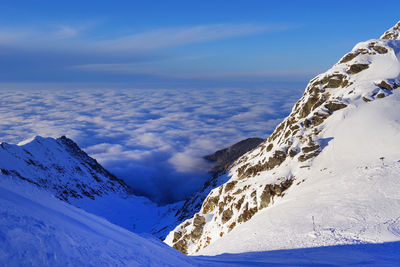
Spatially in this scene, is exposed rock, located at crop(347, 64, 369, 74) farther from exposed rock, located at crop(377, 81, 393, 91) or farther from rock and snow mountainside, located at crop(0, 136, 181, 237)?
rock and snow mountainside, located at crop(0, 136, 181, 237)

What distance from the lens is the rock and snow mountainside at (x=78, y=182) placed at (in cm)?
11606

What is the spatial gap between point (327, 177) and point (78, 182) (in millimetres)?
128856

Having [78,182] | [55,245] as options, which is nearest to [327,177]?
[55,245]

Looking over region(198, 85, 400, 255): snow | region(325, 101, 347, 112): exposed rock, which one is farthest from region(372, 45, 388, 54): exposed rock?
region(325, 101, 347, 112): exposed rock

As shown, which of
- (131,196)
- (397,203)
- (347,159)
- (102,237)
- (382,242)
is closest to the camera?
(102,237)

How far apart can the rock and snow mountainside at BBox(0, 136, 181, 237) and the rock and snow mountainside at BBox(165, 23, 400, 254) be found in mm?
65214

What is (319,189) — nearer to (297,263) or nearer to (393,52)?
(297,263)

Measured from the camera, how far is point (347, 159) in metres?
39.2

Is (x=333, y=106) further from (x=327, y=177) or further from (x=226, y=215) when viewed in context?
(x=226, y=215)

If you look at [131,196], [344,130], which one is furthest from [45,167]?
[344,130]

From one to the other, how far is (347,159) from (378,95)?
1942cm

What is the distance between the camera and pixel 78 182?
13675cm

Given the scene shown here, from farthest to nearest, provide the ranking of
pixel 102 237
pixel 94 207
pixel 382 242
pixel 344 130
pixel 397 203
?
pixel 94 207, pixel 344 130, pixel 397 203, pixel 382 242, pixel 102 237

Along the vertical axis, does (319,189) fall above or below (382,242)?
below
